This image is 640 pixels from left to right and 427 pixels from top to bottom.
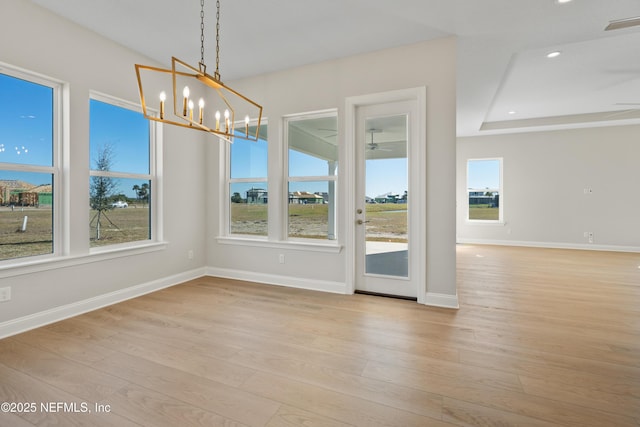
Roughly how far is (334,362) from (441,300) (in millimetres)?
1638

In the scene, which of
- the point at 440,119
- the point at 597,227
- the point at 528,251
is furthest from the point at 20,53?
the point at 597,227

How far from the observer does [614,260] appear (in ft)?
17.9

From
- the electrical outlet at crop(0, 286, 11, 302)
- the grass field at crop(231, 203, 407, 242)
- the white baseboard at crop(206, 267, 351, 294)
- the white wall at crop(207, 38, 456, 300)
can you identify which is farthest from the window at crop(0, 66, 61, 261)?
the grass field at crop(231, 203, 407, 242)

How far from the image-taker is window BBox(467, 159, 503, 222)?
7523 mm

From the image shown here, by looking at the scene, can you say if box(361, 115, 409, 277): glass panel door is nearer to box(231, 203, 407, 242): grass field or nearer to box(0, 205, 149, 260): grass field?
box(231, 203, 407, 242): grass field

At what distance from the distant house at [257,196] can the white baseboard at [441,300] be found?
94.6 inches

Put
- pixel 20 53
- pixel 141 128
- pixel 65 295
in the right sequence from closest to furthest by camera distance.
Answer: pixel 20 53
pixel 65 295
pixel 141 128

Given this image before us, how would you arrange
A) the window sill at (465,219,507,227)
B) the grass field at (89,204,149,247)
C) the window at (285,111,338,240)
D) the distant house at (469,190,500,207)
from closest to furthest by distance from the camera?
the grass field at (89,204,149,247)
the window at (285,111,338,240)
the window sill at (465,219,507,227)
the distant house at (469,190,500,207)

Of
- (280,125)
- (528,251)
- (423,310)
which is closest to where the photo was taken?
(423,310)

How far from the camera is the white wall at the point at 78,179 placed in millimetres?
2518

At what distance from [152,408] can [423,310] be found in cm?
246

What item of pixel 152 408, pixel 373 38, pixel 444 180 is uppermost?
pixel 373 38

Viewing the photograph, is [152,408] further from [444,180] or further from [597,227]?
[597,227]

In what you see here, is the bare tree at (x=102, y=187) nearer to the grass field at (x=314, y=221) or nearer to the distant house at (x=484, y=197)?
the grass field at (x=314, y=221)
